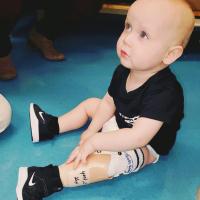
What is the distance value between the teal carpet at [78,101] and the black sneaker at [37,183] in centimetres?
3

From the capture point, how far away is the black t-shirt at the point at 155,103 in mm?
832

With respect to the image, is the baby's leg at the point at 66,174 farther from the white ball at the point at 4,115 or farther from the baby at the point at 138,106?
the white ball at the point at 4,115

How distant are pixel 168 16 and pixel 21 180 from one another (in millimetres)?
485

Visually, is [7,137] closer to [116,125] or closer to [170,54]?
[116,125]

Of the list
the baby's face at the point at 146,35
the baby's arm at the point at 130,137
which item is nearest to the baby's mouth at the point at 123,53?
the baby's face at the point at 146,35

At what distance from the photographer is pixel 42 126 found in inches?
40.4

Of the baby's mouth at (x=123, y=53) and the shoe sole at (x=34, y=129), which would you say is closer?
the baby's mouth at (x=123, y=53)

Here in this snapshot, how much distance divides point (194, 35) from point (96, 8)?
19.2 inches

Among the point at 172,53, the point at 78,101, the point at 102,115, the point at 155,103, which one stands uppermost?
the point at 172,53

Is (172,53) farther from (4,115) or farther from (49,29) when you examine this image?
(49,29)

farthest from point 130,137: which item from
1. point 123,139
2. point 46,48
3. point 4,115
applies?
point 46,48

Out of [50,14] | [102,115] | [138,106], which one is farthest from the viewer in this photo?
[50,14]

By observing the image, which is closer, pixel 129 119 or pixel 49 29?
pixel 129 119

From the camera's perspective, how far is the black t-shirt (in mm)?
832
